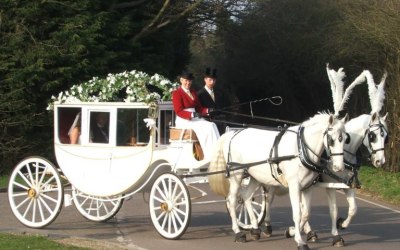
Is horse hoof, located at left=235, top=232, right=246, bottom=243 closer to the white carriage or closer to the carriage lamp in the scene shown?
the white carriage

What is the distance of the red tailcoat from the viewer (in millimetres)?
11828

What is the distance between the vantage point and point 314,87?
124ft

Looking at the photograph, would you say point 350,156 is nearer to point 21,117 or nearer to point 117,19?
point 21,117

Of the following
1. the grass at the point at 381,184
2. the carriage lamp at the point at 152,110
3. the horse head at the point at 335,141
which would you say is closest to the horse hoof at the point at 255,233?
the horse head at the point at 335,141

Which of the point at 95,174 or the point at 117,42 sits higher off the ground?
the point at 117,42

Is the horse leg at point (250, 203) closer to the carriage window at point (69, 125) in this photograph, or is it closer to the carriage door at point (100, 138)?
the carriage door at point (100, 138)

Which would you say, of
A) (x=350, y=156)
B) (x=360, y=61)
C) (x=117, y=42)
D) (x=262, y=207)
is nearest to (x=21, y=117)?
(x=117, y=42)

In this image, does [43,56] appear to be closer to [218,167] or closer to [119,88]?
[119,88]

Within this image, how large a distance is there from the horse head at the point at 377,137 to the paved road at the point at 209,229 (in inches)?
49.4

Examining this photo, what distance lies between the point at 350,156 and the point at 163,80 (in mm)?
3306

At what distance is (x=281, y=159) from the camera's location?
10.7 m

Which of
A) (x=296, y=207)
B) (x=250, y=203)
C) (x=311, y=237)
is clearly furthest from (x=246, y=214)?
(x=296, y=207)

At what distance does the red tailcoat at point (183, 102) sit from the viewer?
466 inches

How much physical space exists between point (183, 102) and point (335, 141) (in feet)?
8.83
